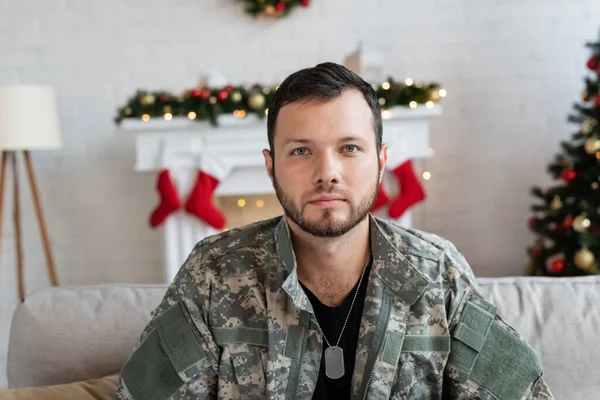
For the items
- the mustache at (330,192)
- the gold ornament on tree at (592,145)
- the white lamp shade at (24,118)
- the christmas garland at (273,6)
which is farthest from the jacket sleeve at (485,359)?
the christmas garland at (273,6)

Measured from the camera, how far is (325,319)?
58.4 inches

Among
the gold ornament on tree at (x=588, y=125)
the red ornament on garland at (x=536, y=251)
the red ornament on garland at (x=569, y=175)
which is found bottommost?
the red ornament on garland at (x=536, y=251)

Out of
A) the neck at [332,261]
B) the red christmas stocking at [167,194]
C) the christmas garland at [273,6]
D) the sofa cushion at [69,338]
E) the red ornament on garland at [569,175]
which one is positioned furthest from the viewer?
the christmas garland at [273,6]

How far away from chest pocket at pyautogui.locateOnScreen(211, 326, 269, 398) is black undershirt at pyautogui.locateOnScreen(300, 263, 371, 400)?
0.12 metres

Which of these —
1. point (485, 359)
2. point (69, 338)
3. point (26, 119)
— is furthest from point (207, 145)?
point (485, 359)

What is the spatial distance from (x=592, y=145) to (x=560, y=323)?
5.34ft

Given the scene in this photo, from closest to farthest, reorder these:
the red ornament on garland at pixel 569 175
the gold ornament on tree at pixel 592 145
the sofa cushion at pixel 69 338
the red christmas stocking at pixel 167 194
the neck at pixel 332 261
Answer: the neck at pixel 332 261
the sofa cushion at pixel 69 338
the gold ornament on tree at pixel 592 145
the red ornament on garland at pixel 569 175
the red christmas stocking at pixel 167 194

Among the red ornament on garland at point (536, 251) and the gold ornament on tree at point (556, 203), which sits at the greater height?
the gold ornament on tree at point (556, 203)

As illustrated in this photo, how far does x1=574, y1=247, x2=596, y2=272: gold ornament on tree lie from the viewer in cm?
301

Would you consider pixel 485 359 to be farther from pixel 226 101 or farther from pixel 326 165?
pixel 226 101

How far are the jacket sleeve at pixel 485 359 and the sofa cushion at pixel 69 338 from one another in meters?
0.75

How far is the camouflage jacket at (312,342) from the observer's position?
4.62 feet

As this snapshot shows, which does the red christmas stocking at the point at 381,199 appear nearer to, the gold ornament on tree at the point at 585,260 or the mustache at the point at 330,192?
the gold ornament on tree at the point at 585,260

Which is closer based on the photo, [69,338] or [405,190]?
[69,338]
